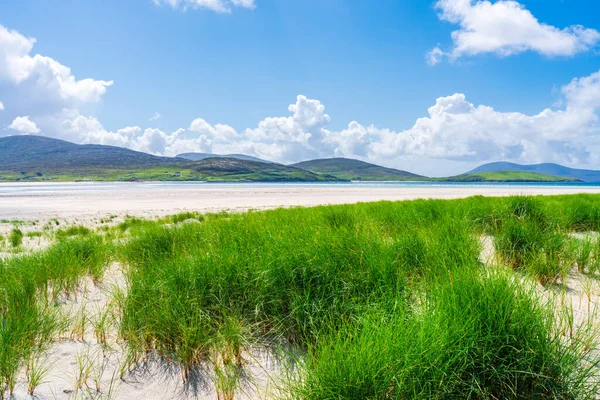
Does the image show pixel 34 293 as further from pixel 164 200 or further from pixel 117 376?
pixel 164 200

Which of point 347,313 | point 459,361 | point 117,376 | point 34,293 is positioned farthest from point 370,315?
point 34,293

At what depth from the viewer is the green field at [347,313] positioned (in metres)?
2.18

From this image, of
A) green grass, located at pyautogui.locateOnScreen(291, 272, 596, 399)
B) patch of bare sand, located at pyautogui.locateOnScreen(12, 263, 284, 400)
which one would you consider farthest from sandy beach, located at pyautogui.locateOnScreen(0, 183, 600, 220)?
patch of bare sand, located at pyautogui.locateOnScreen(12, 263, 284, 400)

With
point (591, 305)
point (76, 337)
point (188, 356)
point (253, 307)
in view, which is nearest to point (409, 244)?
point (591, 305)

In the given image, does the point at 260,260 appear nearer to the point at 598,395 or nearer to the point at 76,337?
the point at 76,337

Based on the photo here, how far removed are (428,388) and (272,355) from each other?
1.50m

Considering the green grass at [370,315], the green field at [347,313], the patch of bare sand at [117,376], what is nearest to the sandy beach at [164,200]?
the green field at [347,313]

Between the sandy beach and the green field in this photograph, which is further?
the sandy beach

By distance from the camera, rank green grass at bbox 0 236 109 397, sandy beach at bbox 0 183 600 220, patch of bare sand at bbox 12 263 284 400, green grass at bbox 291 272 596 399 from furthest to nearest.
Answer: sandy beach at bbox 0 183 600 220
green grass at bbox 0 236 109 397
patch of bare sand at bbox 12 263 284 400
green grass at bbox 291 272 596 399

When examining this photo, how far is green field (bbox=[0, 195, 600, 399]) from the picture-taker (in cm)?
218

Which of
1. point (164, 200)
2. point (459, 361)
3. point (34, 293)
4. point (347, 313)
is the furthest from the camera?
point (164, 200)

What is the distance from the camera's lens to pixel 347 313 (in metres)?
3.32

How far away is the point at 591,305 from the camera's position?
382cm

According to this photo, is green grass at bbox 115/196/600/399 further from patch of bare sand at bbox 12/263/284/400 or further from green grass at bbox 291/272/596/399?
patch of bare sand at bbox 12/263/284/400
